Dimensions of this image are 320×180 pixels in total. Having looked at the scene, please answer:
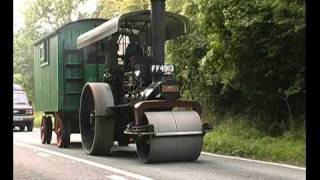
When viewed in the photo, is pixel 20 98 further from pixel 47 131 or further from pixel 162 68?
pixel 162 68

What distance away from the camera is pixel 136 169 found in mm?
9625

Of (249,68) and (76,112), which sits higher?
(249,68)

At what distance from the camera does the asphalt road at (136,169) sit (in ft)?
28.5

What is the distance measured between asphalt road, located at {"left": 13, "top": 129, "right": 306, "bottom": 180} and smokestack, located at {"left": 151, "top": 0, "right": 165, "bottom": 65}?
2.14 meters

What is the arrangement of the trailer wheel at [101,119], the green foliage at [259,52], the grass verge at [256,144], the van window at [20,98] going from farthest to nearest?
the van window at [20,98]
the green foliage at [259,52]
the trailer wheel at [101,119]
the grass verge at [256,144]

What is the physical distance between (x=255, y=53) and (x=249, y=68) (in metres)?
0.63

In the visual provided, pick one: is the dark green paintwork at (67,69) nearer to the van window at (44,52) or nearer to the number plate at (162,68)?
the van window at (44,52)

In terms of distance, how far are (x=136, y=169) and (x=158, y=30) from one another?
2.87 metres

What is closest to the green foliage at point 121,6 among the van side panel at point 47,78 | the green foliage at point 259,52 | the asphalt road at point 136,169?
the van side panel at point 47,78

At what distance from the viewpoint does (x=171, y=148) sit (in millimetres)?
10234

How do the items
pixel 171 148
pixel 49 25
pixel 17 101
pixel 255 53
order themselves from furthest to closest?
pixel 49 25 → pixel 17 101 → pixel 255 53 → pixel 171 148
